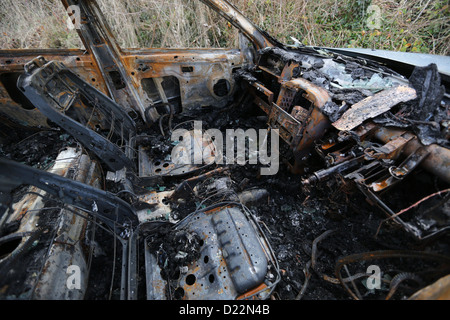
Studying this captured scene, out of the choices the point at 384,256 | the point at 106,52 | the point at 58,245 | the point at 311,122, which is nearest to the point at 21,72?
the point at 106,52

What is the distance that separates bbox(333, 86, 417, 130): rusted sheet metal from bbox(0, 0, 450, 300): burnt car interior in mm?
15

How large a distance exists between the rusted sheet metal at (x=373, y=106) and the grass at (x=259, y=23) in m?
3.30

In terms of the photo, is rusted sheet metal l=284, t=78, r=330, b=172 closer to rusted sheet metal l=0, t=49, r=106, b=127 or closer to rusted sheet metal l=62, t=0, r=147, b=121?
rusted sheet metal l=62, t=0, r=147, b=121

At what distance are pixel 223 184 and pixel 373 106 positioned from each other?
5.51 ft

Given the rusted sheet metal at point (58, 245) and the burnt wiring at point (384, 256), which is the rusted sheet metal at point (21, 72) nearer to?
the rusted sheet metal at point (58, 245)

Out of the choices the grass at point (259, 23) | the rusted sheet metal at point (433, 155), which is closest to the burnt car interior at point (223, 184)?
the rusted sheet metal at point (433, 155)

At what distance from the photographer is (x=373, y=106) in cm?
211

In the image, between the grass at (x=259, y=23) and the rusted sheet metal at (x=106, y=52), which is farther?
the grass at (x=259, y=23)

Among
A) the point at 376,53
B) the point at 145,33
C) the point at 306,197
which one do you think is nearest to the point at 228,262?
the point at 306,197

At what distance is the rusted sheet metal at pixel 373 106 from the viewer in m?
2.05

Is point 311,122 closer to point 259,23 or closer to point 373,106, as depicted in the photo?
point 373,106

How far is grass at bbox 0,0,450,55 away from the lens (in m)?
4.71

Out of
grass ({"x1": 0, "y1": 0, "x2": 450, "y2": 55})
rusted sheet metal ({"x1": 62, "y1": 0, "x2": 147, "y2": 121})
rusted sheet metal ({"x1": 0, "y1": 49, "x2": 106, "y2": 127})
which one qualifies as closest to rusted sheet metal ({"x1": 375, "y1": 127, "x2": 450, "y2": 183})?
rusted sheet metal ({"x1": 62, "y1": 0, "x2": 147, "y2": 121})

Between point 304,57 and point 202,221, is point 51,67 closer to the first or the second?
point 202,221
